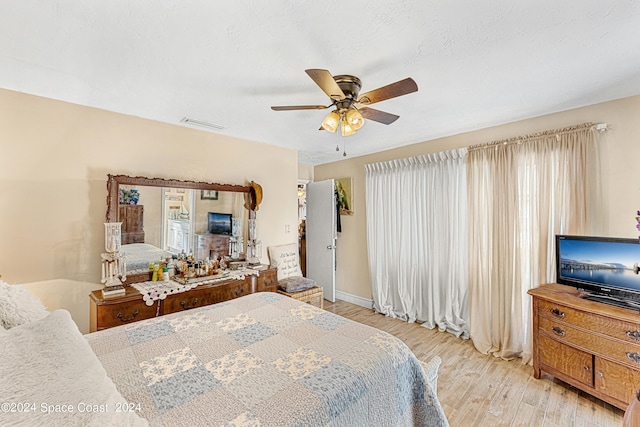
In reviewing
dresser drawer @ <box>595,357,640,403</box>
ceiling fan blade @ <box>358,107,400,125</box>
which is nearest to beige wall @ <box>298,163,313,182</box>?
ceiling fan blade @ <box>358,107,400,125</box>

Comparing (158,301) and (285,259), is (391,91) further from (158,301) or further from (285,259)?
(285,259)

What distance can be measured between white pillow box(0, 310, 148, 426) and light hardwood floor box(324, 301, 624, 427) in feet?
7.05

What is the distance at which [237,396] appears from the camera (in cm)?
95

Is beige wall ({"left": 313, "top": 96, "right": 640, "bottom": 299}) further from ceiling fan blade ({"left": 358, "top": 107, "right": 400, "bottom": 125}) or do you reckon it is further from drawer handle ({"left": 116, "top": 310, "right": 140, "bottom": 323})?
drawer handle ({"left": 116, "top": 310, "right": 140, "bottom": 323})

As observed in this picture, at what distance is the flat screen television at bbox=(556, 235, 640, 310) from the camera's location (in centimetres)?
193

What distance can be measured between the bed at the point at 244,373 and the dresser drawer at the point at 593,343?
1.59 m

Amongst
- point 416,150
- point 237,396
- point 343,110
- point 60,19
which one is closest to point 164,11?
point 60,19

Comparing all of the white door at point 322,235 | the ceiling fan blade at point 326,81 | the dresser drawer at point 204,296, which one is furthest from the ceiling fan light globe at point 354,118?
the white door at point 322,235

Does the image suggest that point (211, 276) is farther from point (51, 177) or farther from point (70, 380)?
point (70, 380)

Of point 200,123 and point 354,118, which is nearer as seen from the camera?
point 354,118

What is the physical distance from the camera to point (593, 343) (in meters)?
1.93

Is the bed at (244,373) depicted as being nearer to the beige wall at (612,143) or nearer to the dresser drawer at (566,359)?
the dresser drawer at (566,359)

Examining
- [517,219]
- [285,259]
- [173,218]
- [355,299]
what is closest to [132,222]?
[173,218]

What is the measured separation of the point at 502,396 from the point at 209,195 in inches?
133
